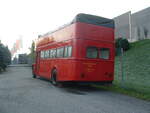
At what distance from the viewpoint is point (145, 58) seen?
23859mm

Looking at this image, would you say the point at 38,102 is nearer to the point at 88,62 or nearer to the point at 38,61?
the point at 88,62

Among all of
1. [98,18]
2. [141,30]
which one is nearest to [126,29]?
[141,30]

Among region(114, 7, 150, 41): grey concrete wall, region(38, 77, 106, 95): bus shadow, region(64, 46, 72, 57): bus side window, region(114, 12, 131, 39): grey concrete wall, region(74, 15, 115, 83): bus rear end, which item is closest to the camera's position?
region(38, 77, 106, 95): bus shadow

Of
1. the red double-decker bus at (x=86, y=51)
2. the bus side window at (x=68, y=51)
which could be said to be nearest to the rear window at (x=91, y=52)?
the red double-decker bus at (x=86, y=51)

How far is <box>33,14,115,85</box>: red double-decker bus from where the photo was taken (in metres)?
10.8

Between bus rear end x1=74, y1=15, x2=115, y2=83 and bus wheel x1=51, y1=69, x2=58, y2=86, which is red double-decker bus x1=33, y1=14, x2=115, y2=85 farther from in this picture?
bus wheel x1=51, y1=69, x2=58, y2=86

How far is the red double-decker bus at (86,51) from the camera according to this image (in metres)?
10.8

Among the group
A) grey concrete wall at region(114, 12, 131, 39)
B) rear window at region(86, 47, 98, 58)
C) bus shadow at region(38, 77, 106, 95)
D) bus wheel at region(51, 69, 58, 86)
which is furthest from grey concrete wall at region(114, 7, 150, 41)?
rear window at region(86, 47, 98, 58)

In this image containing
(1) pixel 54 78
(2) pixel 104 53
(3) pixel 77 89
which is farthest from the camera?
(1) pixel 54 78

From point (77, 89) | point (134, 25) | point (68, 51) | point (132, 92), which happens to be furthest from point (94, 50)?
point (134, 25)

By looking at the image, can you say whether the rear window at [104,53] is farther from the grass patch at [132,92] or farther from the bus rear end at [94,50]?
the grass patch at [132,92]

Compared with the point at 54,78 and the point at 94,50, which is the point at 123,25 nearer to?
the point at 54,78

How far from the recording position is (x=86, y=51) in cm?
1102

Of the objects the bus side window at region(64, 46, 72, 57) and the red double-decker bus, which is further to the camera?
the bus side window at region(64, 46, 72, 57)
